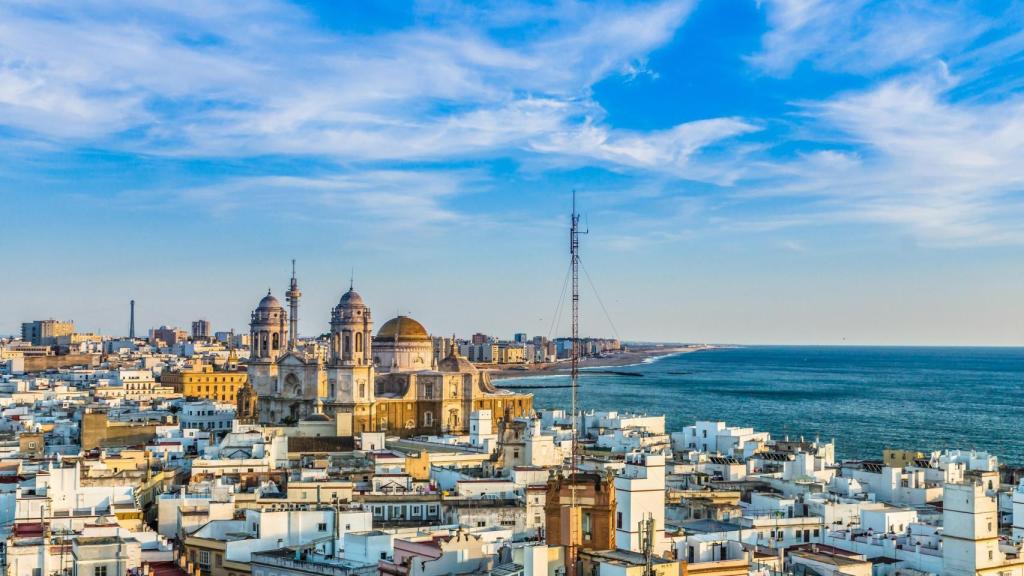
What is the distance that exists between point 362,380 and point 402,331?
10185 millimetres

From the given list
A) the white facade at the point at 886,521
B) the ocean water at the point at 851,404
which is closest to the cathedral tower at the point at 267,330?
the ocean water at the point at 851,404

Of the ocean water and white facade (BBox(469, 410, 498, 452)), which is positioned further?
the ocean water

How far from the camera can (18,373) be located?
125 meters

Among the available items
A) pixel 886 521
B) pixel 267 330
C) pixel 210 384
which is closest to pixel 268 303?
pixel 267 330

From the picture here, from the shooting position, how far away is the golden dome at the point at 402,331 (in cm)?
7919

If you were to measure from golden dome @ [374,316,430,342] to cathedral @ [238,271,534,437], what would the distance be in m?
0.07

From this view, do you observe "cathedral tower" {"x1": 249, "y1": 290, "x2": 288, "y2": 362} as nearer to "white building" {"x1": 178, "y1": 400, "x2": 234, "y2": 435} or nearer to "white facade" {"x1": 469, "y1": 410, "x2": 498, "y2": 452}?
"white building" {"x1": 178, "y1": 400, "x2": 234, "y2": 435}

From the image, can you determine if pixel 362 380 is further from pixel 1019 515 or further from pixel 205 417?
pixel 1019 515

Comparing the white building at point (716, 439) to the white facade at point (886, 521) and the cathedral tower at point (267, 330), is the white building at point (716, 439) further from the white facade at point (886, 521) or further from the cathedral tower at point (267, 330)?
the cathedral tower at point (267, 330)

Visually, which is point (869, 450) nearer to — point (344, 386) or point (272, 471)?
point (344, 386)

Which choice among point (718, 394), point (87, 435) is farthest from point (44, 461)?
point (718, 394)

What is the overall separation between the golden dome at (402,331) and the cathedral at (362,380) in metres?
0.07

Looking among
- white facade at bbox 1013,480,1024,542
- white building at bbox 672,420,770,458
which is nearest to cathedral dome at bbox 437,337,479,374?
white building at bbox 672,420,770,458

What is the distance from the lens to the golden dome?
7919 cm
